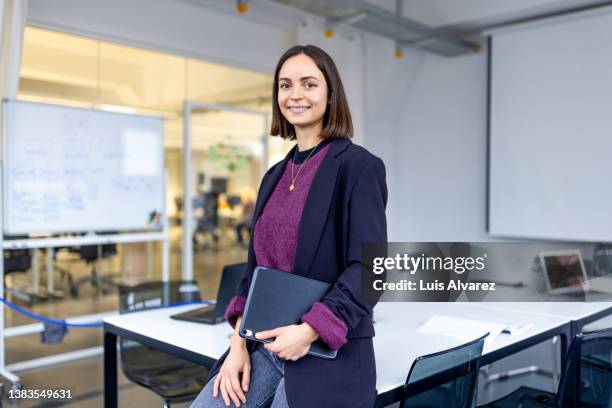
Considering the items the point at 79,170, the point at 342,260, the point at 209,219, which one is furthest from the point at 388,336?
the point at 209,219

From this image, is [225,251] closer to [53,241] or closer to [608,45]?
[53,241]

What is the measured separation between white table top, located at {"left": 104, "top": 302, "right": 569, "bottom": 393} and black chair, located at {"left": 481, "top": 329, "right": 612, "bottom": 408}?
249 mm

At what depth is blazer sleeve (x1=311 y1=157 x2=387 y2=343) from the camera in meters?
1.19

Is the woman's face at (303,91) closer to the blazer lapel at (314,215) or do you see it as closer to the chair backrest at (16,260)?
the blazer lapel at (314,215)

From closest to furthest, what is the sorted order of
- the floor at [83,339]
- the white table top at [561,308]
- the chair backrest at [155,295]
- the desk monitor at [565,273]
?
the desk monitor at [565,273]
the white table top at [561,308]
the chair backrest at [155,295]
the floor at [83,339]

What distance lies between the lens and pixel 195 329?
2176 millimetres

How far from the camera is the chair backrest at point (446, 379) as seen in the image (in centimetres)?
151

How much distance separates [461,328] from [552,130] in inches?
163

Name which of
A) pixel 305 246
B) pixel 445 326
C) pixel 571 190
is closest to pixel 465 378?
pixel 445 326

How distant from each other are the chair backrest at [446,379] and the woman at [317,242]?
30 cm

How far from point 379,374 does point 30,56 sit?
398 cm

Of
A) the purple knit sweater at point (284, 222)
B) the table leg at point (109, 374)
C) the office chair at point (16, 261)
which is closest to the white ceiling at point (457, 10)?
the office chair at point (16, 261)

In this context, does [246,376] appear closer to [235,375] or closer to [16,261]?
[235,375]

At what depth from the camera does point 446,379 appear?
1631 millimetres
